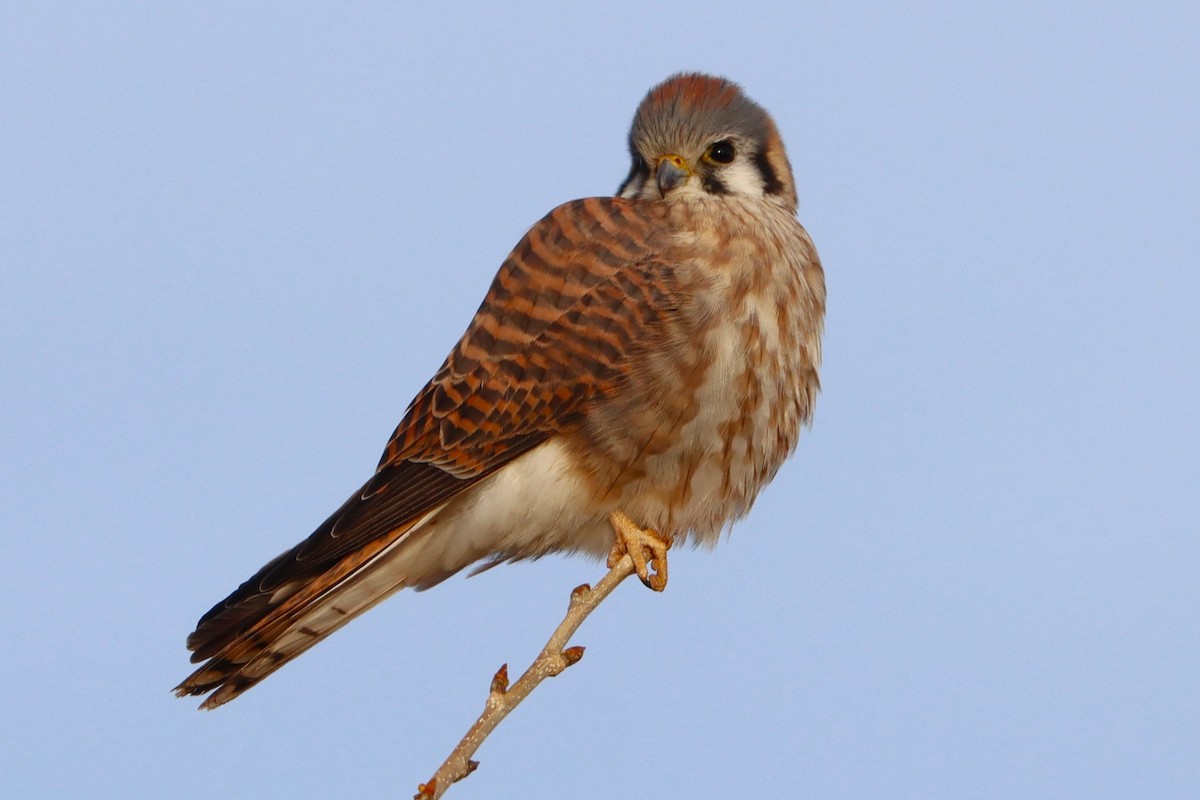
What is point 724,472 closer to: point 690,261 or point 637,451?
point 637,451

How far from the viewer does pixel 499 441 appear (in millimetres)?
3725

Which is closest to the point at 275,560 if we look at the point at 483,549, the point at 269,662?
the point at 269,662

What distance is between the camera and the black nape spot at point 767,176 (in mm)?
4207

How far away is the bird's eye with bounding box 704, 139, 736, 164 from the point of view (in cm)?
407

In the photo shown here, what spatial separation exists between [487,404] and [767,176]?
1.05m

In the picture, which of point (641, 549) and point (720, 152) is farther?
point (720, 152)

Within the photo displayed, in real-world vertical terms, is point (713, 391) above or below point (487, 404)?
below

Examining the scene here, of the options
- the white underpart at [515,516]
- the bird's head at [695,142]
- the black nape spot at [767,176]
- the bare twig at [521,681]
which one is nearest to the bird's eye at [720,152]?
the bird's head at [695,142]

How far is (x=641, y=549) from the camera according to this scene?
3.67 meters

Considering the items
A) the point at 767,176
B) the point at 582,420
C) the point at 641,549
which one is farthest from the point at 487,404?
the point at 767,176

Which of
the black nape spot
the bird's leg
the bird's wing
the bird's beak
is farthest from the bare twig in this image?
the black nape spot

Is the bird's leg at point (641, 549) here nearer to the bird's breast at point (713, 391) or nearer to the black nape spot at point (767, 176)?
the bird's breast at point (713, 391)

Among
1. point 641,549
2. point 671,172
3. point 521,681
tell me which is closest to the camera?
point 521,681

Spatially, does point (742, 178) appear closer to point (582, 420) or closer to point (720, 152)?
point (720, 152)
